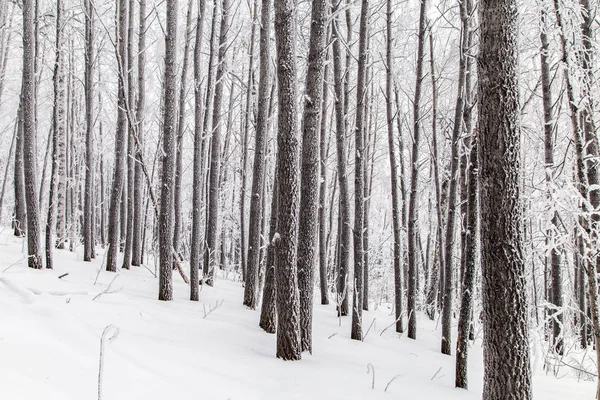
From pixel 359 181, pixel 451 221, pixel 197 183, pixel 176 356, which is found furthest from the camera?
pixel 197 183

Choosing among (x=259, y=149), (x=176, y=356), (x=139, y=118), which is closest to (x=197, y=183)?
(x=259, y=149)

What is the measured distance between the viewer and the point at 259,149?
6.30 meters

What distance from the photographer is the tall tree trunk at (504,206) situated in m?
2.61

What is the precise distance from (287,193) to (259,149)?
2313 mm

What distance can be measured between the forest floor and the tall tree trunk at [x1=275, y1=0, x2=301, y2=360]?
1.05ft

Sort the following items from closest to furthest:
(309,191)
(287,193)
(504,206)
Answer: (504,206), (287,193), (309,191)

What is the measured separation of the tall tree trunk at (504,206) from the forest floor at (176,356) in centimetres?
124

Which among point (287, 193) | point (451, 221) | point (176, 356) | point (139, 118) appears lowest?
point (176, 356)

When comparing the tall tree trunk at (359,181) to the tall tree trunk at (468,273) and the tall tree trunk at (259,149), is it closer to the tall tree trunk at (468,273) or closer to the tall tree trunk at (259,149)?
the tall tree trunk at (259,149)

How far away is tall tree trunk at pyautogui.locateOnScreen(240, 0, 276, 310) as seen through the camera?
6.09 metres

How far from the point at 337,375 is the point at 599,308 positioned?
244 cm

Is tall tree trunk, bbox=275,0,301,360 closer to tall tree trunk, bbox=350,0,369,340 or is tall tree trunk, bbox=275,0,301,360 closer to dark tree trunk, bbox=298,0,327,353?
dark tree trunk, bbox=298,0,327,353

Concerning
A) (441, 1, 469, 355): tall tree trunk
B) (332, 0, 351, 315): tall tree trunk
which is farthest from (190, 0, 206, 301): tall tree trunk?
(441, 1, 469, 355): tall tree trunk

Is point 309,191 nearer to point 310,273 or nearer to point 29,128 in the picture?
point 310,273
